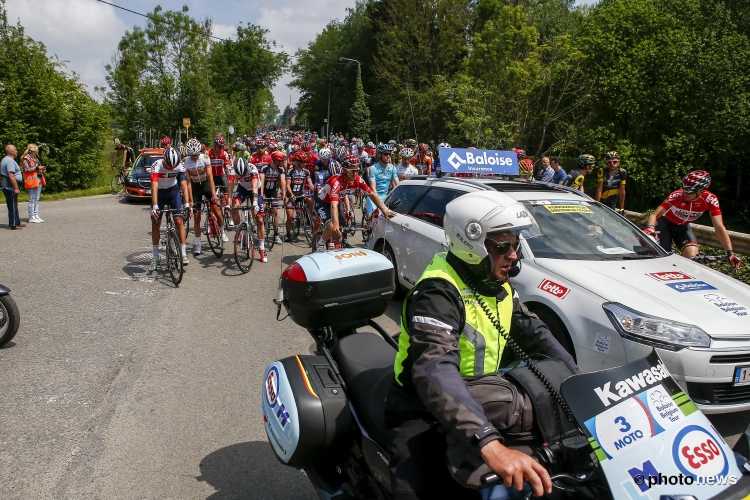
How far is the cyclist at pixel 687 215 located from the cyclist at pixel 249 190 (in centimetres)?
629

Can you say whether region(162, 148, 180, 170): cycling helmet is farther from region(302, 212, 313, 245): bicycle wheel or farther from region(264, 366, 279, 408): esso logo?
region(264, 366, 279, 408): esso logo

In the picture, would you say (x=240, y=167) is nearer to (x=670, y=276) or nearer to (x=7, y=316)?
(x=7, y=316)

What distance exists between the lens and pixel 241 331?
6547 millimetres

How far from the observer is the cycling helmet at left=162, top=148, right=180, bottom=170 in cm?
891

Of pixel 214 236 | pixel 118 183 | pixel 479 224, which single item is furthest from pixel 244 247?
pixel 118 183

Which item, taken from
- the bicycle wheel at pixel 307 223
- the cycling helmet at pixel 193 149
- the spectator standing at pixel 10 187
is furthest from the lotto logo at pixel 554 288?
the spectator standing at pixel 10 187

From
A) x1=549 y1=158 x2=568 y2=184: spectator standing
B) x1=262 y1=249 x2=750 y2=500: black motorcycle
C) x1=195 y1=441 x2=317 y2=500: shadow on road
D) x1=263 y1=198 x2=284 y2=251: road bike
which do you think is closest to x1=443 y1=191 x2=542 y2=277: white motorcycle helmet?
x1=262 y1=249 x2=750 y2=500: black motorcycle

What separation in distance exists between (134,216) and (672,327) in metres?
15.0

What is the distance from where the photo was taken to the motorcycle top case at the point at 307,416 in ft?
8.96

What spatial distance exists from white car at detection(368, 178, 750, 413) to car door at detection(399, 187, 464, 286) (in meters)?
0.15

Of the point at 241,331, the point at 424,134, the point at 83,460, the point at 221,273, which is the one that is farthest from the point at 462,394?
the point at 424,134

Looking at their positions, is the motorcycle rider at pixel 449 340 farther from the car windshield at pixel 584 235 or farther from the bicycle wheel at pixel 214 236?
the bicycle wheel at pixel 214 236

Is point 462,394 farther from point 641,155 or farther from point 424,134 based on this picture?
point 424,134

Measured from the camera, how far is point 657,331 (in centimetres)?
402
